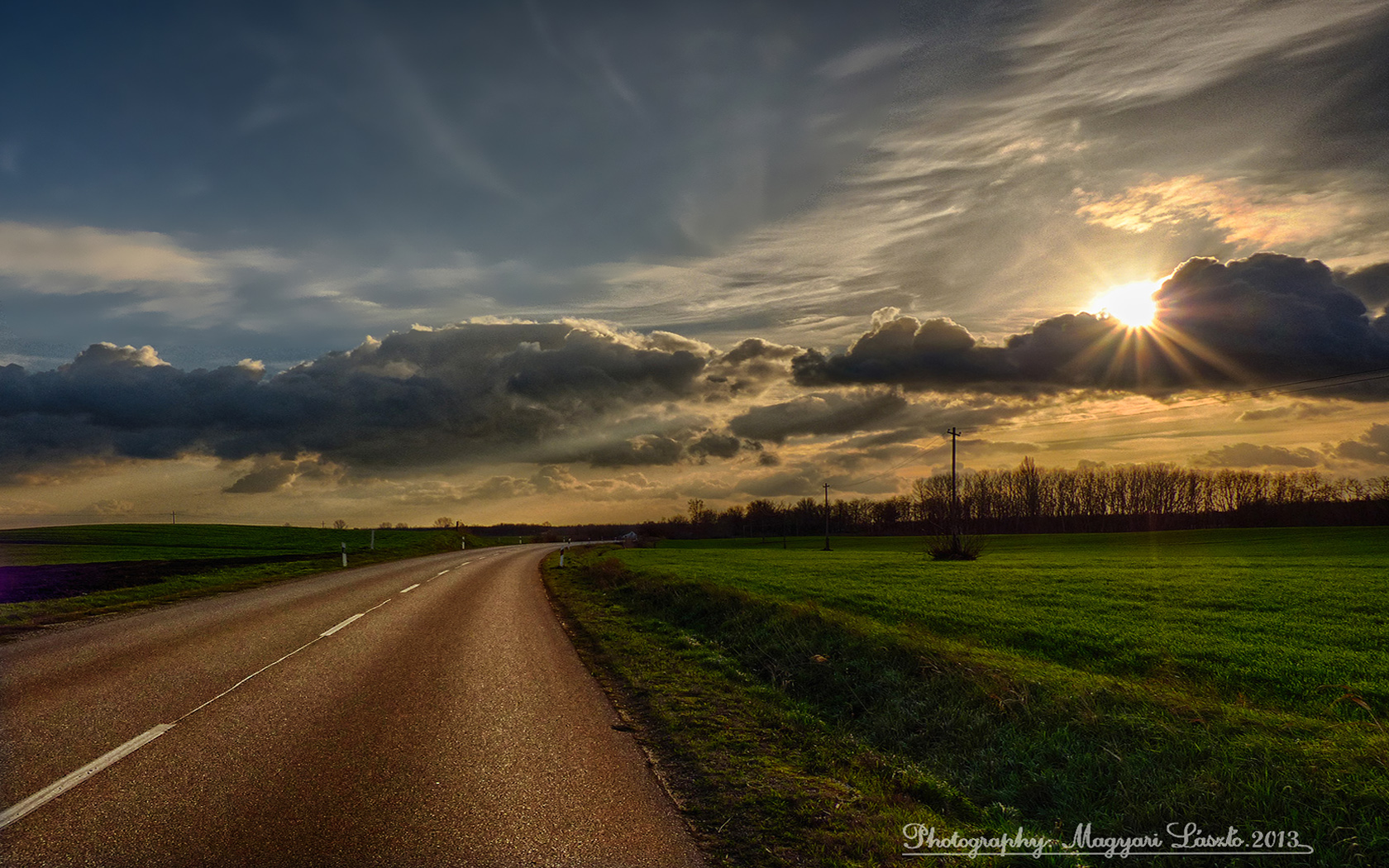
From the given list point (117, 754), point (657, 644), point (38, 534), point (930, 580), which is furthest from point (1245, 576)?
point (38, 534)

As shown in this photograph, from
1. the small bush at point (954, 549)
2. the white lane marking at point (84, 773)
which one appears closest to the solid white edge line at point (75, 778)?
the white lane marking at point (84, 773)

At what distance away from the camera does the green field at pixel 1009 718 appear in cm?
568

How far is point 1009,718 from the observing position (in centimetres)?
812

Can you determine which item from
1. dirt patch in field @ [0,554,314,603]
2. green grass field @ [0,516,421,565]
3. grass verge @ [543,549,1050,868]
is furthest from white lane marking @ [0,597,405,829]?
green grass field @ [0,516,421,565]

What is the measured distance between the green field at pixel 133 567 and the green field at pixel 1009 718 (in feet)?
48.0

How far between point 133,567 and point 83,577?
6001 mm

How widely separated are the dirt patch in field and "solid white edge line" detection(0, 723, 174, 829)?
19247 millimetres

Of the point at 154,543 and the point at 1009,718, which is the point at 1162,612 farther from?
the point at 154,543

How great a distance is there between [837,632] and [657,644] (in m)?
3.52

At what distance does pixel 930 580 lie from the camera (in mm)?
28344

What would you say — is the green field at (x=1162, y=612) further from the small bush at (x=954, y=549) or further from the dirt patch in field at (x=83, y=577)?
the dirt patch in field at (x=83, y=577)

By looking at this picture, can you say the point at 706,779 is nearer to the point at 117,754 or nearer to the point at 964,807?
the point at 964,807

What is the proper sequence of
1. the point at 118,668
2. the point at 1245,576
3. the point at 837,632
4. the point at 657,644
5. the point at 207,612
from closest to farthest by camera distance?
the point at 118,668 < the point at 837,632 < the point at 657,644 < the point at 207,612 < the point at 1245,576

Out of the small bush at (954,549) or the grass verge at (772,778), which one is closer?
the grass verge at (772,778)
